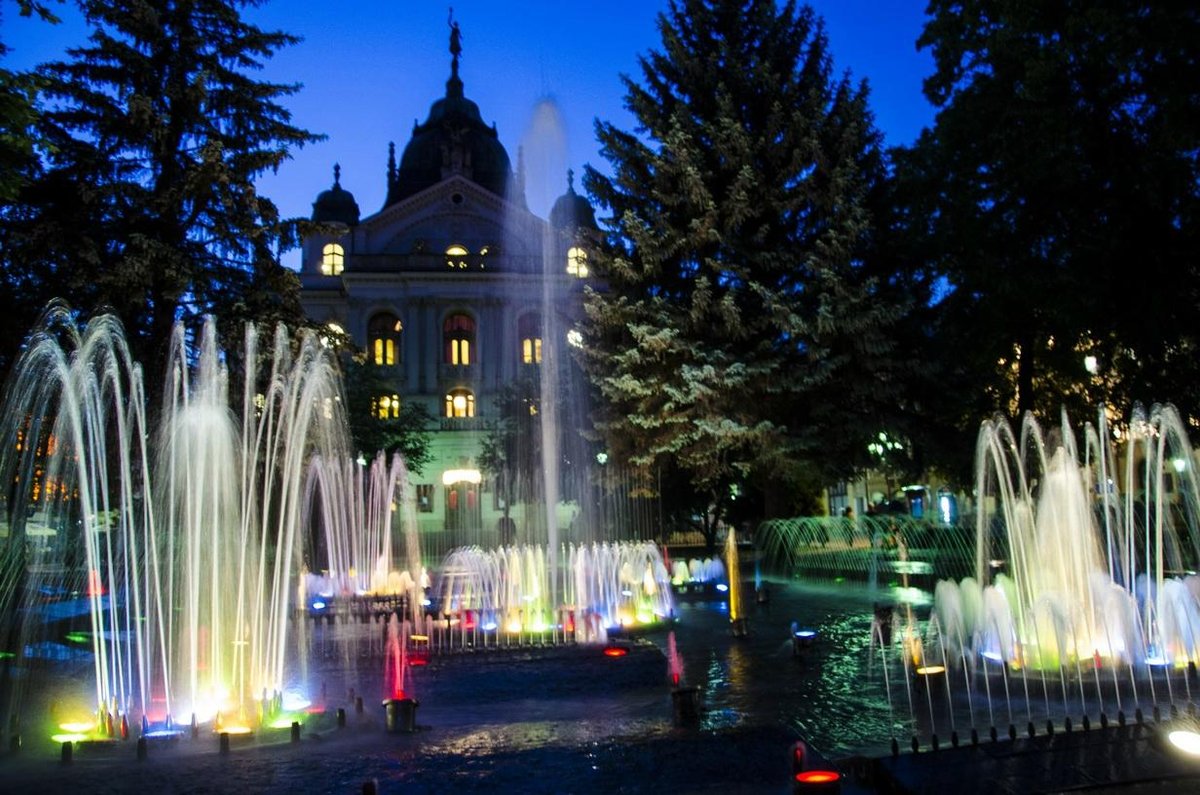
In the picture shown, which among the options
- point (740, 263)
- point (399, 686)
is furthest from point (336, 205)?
point (399, 686)

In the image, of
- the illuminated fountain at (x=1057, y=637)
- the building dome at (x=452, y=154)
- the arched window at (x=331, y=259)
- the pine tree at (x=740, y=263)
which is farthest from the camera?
the building dome at (x=452, y=154)

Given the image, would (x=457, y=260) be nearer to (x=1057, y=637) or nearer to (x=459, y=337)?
(x=459, y=337)

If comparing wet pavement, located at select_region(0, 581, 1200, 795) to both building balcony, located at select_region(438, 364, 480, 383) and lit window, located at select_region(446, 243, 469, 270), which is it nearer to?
building balcony, located at select_region(438, 364, 480, 383)

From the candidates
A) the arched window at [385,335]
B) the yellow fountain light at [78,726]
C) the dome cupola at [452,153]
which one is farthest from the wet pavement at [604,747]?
the dome cupola at [452,153]

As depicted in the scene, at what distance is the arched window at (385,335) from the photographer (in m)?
54.2

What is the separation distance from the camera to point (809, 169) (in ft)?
74.7

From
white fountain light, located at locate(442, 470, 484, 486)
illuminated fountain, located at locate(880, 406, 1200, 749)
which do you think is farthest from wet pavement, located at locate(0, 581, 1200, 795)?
white fountain light, located at locate(442, 470, 484, 486)

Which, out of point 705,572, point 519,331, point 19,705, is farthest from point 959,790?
point 519,331

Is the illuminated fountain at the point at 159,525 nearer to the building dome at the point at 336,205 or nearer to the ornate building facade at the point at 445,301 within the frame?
the ornate building facade at the point at 445,301

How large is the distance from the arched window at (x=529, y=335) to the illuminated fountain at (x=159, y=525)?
97.5 ft

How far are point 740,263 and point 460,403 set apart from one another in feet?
111

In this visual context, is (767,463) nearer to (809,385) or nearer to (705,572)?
(809,385)

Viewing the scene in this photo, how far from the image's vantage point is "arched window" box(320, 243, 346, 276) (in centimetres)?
5578

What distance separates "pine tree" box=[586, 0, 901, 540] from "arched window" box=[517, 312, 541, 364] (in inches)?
1162
